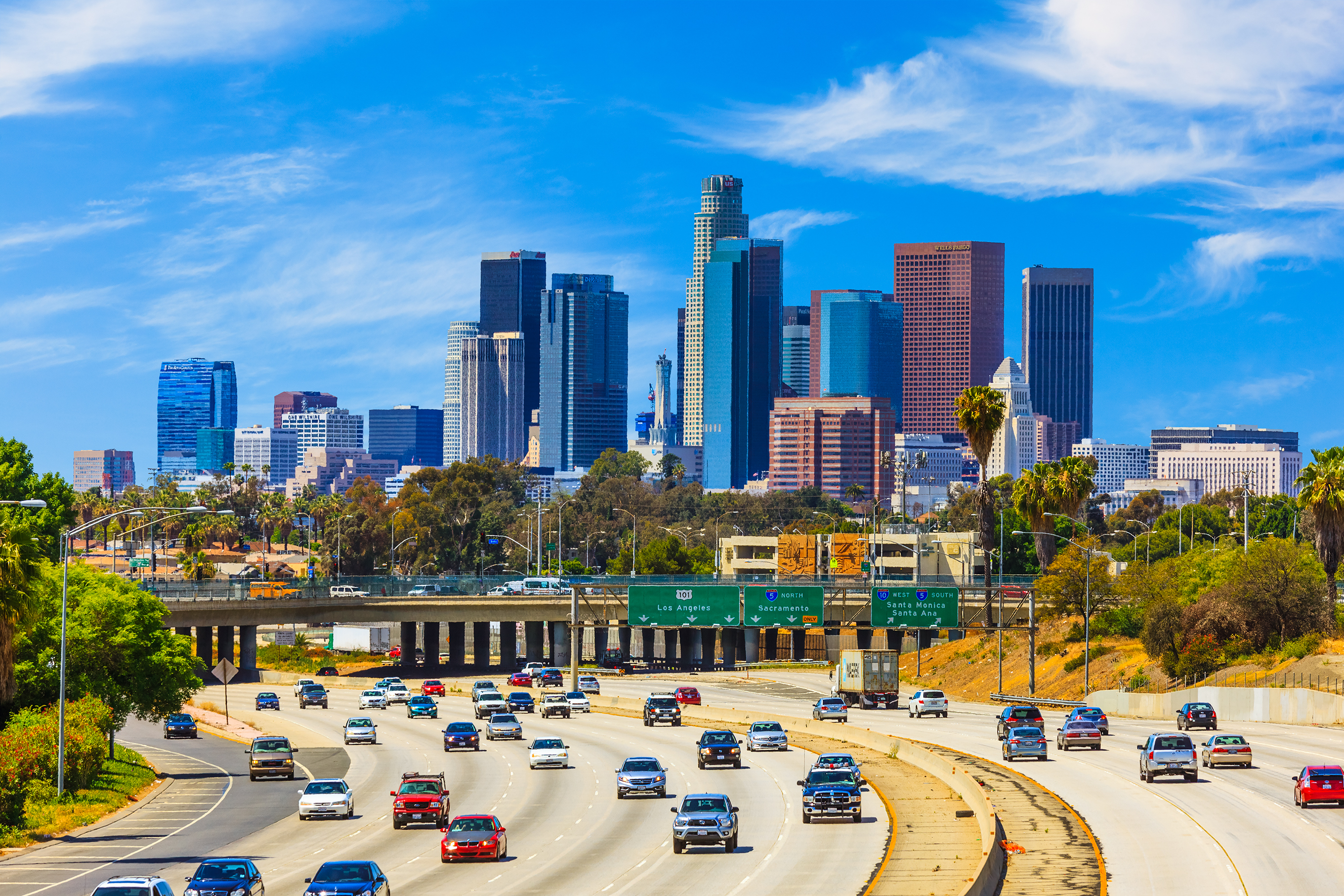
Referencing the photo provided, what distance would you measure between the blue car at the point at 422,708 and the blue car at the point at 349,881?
59.5 m

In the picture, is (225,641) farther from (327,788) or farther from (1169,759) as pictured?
(1169,759)

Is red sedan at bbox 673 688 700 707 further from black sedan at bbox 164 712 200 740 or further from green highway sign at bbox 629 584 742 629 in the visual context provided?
black sedan at bbox 164 712 200 740

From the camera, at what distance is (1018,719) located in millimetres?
67062

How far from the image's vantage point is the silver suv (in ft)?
133

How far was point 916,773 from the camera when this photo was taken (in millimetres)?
57812

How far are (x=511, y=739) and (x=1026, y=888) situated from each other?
45455 mm

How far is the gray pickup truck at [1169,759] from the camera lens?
2090 inches

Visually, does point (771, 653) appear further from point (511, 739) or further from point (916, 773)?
point (916, 773)

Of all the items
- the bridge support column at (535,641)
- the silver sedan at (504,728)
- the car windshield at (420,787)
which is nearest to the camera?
the car windshield at (420,787)

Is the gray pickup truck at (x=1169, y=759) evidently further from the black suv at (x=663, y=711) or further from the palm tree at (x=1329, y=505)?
the palm tree at (x=1329, y=505)

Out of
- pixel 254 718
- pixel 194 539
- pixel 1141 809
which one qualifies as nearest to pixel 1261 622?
pixel 1141 809

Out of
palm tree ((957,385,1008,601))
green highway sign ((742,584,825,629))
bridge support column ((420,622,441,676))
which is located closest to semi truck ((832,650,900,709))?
green highway sign ((742,584,825,629))

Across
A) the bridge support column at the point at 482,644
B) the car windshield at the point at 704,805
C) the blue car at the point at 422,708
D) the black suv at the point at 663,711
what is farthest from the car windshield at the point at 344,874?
the bridge support column at the point at 482,644

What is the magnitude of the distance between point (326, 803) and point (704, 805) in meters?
13.2
